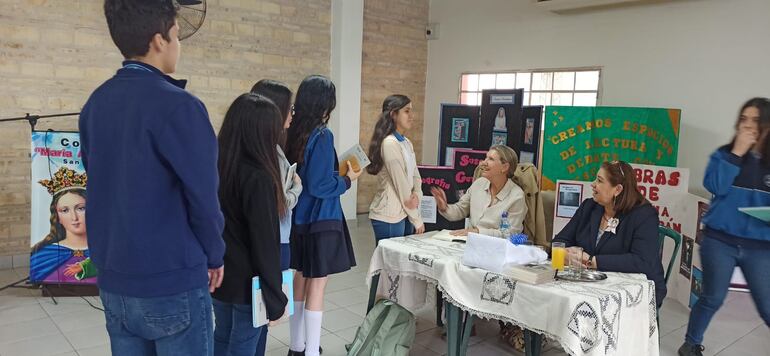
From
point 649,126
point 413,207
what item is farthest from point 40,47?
point 649,126

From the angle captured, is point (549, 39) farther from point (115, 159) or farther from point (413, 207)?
point (115, 159)

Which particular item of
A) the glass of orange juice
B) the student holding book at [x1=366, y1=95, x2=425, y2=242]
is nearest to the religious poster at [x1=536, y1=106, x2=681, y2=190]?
the student holding book at [x1=366, y1=95, x2=425, y2=242]

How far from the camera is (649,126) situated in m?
4.97

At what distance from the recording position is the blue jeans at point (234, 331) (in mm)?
1991

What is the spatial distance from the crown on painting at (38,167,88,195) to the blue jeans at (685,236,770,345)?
4.26 m

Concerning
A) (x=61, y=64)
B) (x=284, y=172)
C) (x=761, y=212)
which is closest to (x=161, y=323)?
(x=284, y=172)

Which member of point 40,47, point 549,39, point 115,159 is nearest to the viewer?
point 115,159

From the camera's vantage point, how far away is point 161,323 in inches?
57.0

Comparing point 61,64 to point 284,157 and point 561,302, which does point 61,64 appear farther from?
point 561,302

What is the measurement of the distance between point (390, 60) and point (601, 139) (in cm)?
316

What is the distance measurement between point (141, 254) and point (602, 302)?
1.72 m

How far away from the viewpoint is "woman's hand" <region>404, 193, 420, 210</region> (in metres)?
3.70

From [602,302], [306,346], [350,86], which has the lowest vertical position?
[306,346]

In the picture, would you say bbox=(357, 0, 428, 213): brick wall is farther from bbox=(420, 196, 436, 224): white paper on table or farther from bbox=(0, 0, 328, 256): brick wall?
bbox=(420, 196, 436, 224): white paper on table
